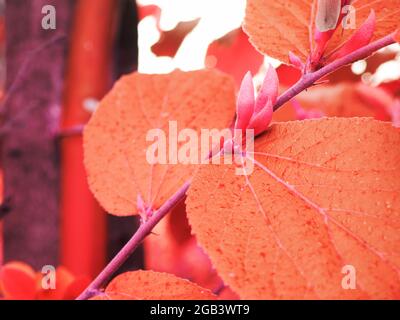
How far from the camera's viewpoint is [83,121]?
570mm

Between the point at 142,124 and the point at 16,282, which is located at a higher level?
the point at 142,124

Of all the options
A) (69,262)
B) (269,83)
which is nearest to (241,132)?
(269,83)

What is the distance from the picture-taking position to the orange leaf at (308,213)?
21cm

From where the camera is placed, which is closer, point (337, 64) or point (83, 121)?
point (337, 64)

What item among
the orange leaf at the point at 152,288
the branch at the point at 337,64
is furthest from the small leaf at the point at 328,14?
the orange leaf at the point at 152,288

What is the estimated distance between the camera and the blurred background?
53 cm

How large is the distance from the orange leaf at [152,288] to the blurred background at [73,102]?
0.24 m

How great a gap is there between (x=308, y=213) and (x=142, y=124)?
138 millimetres

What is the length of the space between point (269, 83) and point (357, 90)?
343mm

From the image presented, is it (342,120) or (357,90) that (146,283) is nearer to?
(342,120)

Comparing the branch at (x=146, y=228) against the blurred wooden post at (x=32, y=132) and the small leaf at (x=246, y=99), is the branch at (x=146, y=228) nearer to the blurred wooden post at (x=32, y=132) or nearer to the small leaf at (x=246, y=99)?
the small leaf at (x=246, y=99)

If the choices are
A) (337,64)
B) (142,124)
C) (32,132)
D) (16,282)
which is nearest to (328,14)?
(337,64)

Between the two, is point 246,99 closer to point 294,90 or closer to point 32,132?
point 294,90

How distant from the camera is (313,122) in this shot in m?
0.24
